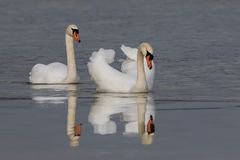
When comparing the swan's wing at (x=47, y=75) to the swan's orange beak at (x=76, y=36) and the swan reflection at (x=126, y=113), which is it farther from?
the swan reflection at (x=126, y=113)

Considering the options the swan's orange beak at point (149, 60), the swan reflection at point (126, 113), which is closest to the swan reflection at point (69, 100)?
the swan reflection at point (126, 113)

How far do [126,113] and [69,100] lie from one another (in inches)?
68.5

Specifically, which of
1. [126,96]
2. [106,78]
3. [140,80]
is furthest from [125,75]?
[126,96]

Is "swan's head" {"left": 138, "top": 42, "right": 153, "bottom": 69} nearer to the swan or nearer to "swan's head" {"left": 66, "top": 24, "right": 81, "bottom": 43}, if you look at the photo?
the swan

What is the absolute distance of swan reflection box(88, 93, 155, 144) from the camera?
10.8 m

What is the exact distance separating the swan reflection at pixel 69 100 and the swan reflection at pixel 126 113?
22 centimetres

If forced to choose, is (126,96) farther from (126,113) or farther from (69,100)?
(126,113)

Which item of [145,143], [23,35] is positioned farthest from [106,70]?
[23,35]

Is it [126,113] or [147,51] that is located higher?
[147,51]

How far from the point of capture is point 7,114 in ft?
39.9

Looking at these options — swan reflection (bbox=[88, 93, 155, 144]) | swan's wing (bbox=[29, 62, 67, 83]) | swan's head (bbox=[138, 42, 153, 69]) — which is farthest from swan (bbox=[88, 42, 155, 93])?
swan's wing (bbox=[29, 62, 67, 83])

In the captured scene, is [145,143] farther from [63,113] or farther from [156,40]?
[156,40]

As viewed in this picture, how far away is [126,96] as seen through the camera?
14.0 meters

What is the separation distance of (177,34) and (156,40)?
1.22m
